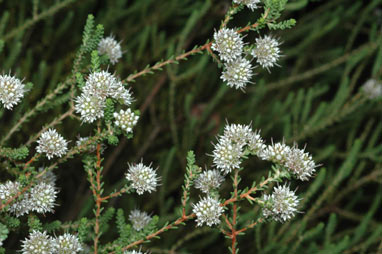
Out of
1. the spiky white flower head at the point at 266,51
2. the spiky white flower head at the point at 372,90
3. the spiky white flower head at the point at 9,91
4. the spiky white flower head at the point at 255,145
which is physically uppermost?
the spiky white flower head at the point at 372,90

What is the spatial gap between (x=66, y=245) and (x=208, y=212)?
41cm

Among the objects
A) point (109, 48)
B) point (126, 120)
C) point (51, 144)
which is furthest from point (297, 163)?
point (109, 48)

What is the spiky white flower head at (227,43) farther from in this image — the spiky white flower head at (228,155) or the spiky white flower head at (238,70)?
the spiky white flower head at (228,155)

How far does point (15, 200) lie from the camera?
1.21 meters

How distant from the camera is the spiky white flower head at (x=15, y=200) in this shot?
47.6 inches

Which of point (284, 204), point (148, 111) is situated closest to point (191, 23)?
point (148, 111)

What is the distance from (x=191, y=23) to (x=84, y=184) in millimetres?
1109

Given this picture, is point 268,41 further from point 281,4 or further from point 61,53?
point 61,53

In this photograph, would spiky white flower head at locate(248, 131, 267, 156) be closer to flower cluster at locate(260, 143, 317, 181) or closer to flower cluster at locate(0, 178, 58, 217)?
flower cluster at locate(260, 143, 317, 181)

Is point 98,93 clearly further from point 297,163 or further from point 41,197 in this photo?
point 297,163

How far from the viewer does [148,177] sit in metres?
1.27

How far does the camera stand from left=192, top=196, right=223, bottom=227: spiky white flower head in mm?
1188

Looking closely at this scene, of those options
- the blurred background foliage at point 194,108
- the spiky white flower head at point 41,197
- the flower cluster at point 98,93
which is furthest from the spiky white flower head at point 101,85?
the blurred background foliage at point 194,108

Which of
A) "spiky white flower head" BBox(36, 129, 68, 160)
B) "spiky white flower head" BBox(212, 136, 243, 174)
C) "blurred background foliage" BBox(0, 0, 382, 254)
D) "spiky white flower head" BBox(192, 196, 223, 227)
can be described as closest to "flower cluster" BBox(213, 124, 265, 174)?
"spiky white flower head" BBox(212, 136, 243, 174)
